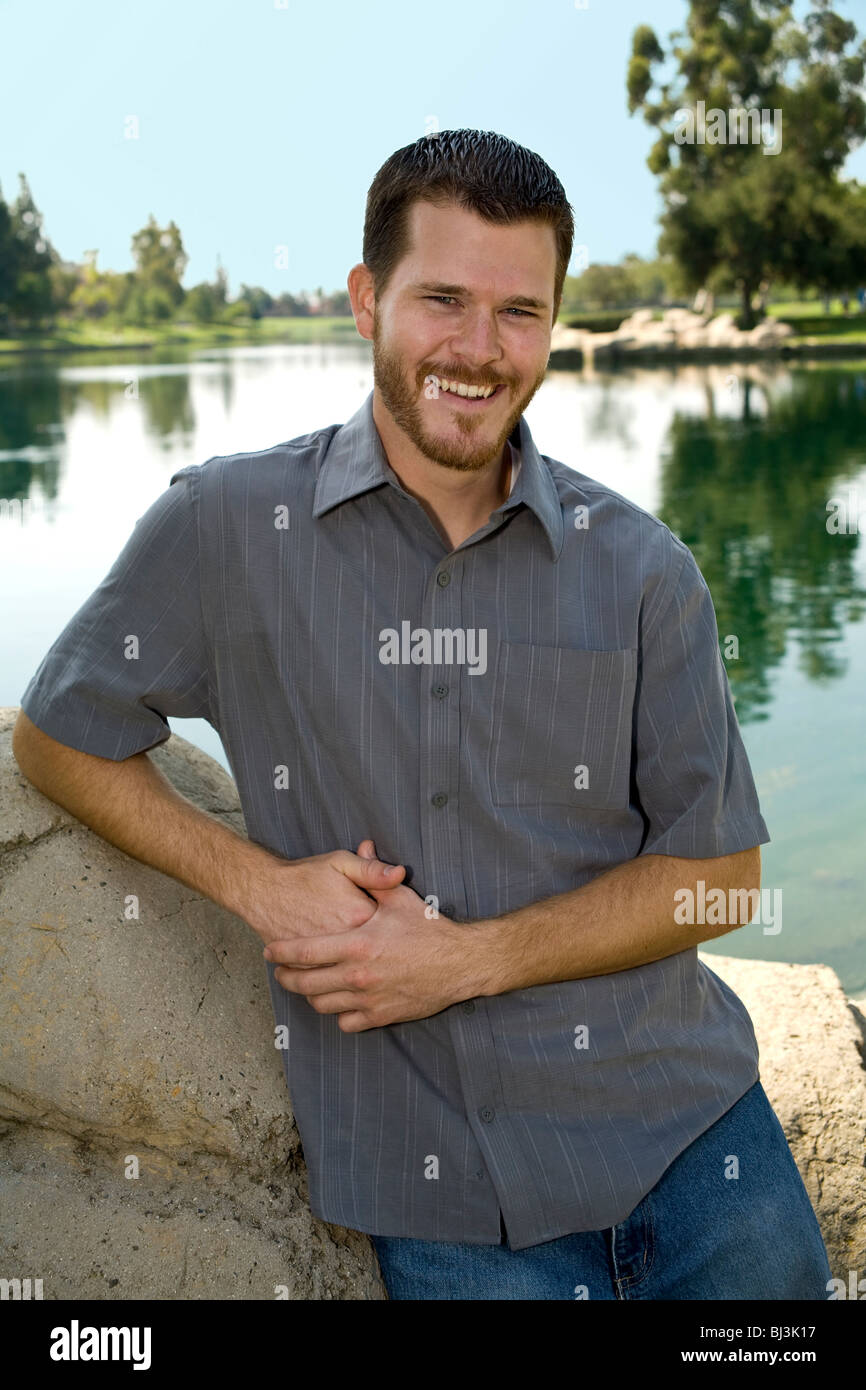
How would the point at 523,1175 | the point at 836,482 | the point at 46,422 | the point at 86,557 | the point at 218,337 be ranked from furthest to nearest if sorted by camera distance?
the point at 218,337, the point at 46,422, the point at 836,482, the point at 86,557, the point at 523,1175

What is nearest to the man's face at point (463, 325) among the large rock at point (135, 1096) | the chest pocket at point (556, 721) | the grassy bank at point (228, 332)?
the chest pocket at point (556, 721)

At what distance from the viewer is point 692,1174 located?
172 cm

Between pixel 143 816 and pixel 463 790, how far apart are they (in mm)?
443

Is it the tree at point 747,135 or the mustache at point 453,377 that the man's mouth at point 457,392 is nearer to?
the mustache at point 453,377

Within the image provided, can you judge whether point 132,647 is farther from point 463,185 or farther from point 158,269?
point 158,269

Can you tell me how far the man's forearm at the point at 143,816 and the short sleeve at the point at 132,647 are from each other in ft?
0.10

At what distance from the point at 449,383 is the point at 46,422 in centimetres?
2797

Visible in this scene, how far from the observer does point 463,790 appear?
171cm

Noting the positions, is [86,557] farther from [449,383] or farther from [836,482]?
[449,383]

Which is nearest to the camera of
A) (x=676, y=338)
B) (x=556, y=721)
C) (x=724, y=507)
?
(x=556, y=721)

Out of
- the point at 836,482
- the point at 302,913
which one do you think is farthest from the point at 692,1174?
the point at 836,482

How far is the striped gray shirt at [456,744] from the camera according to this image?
1679 millimetres

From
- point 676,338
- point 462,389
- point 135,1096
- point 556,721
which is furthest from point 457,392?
point 676,338

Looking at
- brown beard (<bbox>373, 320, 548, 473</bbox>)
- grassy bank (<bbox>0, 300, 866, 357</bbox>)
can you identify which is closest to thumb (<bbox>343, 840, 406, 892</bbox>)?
brown beard (<bbox>373, 320, 548, 473</bbox>)
